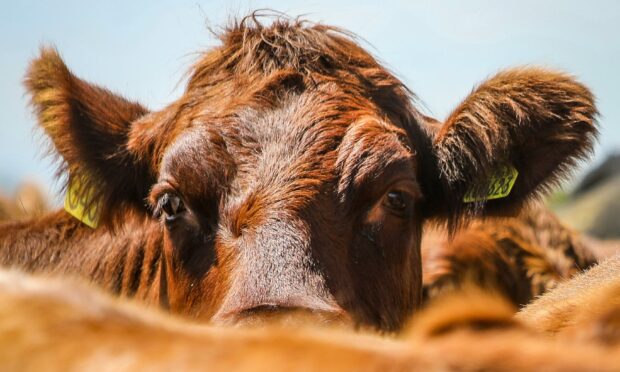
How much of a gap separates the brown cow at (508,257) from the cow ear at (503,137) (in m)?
2.24

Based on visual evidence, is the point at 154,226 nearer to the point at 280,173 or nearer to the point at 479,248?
the point at 280,173

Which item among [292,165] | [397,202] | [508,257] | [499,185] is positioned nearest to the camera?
[292,165]

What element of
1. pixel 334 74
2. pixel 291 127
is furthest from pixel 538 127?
pixel 291 127

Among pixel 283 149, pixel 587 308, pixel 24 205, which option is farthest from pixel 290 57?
pixel 24 205

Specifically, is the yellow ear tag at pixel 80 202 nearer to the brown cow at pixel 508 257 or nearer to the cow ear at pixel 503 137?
the cow ear at pixel 503 137

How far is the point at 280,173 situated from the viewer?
412cm

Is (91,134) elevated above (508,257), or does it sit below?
above

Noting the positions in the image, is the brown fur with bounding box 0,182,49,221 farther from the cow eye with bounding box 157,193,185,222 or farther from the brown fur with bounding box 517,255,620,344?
the brown fur with bounding box 517,255,620,344

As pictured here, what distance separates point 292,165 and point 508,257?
4.35 m

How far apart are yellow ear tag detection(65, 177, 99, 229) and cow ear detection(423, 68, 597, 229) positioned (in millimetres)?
2238

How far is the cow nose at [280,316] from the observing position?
333 cm

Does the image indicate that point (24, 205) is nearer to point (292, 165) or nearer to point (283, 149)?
point (283, 149)

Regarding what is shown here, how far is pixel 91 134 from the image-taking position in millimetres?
5387

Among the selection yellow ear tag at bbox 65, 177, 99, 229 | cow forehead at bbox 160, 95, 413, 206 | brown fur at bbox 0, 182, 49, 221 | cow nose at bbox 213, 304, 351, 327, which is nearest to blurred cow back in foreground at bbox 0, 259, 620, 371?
cow nose at bbox 213, 304, 351, 327
